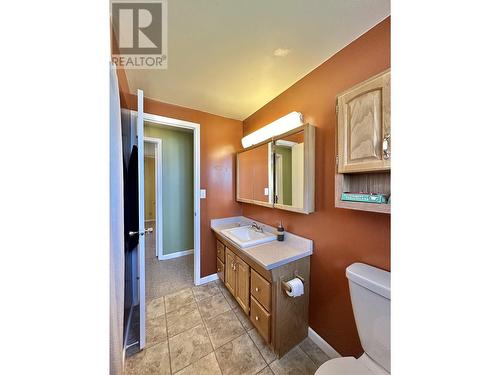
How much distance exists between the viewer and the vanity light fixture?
61.7 inches

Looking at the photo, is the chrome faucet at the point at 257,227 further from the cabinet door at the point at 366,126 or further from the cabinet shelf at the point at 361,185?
the cabinet door at the point at 366,126

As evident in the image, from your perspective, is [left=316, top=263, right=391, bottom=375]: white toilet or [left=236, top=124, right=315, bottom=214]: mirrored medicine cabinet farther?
[left=236, top=124, right=315, bottom=214]: mirrored medicine cabinet

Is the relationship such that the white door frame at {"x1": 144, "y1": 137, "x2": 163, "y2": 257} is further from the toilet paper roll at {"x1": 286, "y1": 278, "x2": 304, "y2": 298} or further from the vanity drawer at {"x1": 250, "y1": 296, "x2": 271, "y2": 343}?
the toilet paper roll at {"x1": 286, "y1": 278, "x2": 304, "y2": 298}

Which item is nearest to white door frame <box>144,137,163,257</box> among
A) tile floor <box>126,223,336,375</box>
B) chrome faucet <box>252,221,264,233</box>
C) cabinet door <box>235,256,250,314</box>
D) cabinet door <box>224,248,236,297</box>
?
tile floor <box>126,223,336,375</box>

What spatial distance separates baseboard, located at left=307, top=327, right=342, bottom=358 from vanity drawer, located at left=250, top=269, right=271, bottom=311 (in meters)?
0.50

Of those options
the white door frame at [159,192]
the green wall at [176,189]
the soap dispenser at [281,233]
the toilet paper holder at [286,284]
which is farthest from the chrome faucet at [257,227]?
the white door frame at [159,192]

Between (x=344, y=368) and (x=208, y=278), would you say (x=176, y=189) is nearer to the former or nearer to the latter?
(x=208, y=278)

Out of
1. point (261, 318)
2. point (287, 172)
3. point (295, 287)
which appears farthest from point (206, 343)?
point (287, 172)

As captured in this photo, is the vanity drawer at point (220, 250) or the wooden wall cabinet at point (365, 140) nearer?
the wooden wall cabinet at point (365, 140)

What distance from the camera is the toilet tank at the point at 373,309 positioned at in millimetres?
905

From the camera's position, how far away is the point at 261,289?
1425 mm

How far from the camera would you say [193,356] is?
1.35 metres

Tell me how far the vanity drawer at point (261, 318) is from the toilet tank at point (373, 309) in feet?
2.12
